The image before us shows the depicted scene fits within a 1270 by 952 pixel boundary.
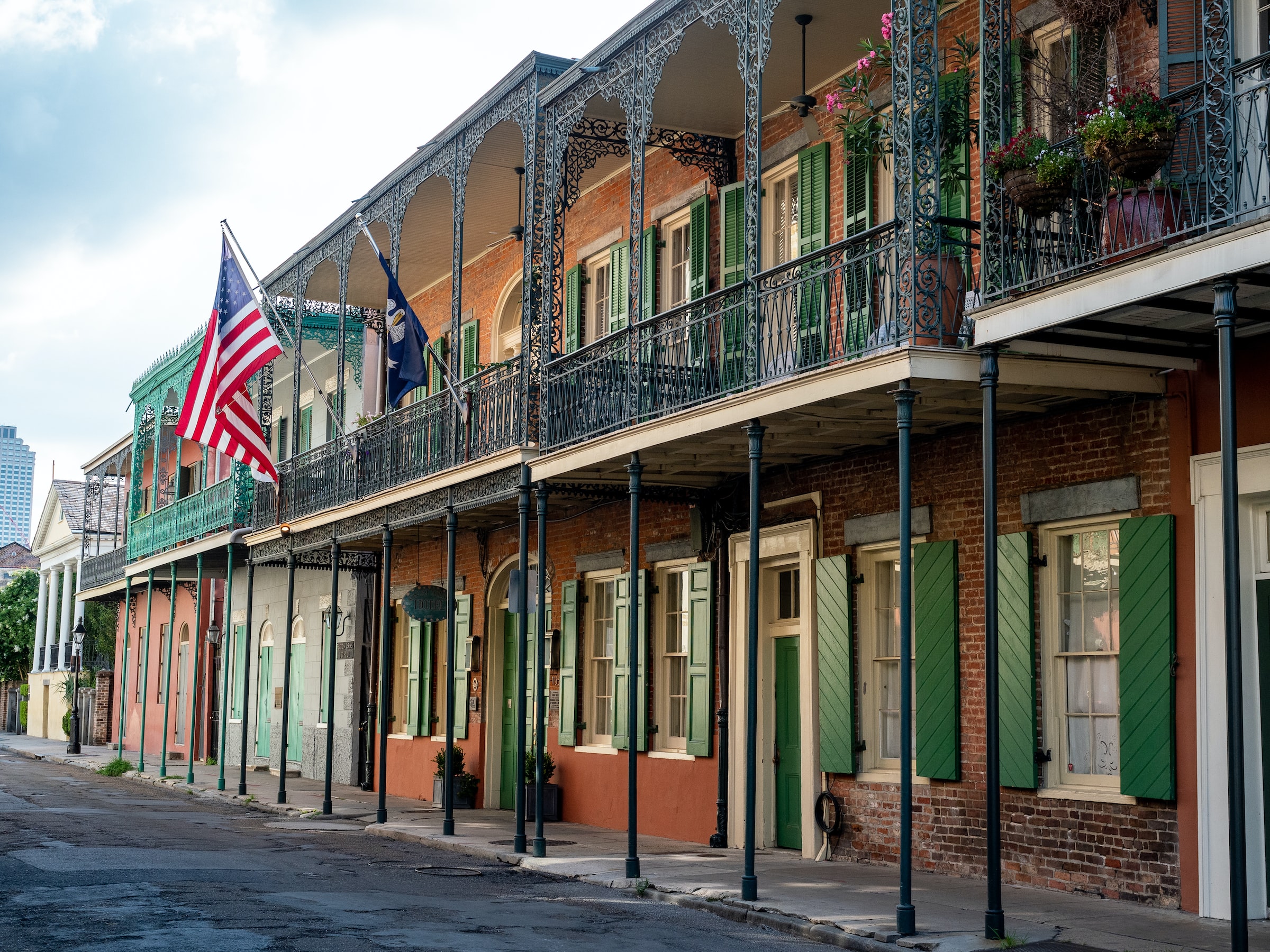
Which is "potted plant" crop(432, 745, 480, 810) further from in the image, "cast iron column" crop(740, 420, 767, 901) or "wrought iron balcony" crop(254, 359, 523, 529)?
"cast iron column" crop(740, 420, 767, 901)

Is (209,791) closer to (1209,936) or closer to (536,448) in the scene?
(536,448)

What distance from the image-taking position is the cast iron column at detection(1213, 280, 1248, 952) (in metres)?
6.54

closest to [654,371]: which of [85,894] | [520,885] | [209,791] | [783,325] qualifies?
[783,325]

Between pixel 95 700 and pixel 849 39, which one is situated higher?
pixel 849 39

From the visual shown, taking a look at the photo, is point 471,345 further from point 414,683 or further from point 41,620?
point 41,620

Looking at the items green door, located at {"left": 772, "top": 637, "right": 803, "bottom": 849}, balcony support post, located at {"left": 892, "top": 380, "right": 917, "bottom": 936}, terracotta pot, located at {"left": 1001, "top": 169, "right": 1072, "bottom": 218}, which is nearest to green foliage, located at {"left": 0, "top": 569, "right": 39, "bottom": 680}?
green door, located at {"left": 772, "top": 637, "right": 803, "bottom": 849}

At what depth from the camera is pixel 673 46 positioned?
11.8 meters

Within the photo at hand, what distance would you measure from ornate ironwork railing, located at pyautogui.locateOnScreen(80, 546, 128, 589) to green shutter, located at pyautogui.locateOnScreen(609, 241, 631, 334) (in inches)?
657

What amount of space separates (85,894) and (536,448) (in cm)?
563

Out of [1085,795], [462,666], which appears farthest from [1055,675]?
[462,666]

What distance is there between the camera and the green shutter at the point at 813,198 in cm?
1255

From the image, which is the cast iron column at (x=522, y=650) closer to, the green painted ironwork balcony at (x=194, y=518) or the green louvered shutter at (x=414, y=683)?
the green louvered shutter at (x=414, y=683)

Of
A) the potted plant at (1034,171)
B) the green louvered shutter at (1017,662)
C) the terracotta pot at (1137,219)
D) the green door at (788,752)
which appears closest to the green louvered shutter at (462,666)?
the green door at (788,752)

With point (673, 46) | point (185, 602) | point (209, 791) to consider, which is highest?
point (673, 46)
